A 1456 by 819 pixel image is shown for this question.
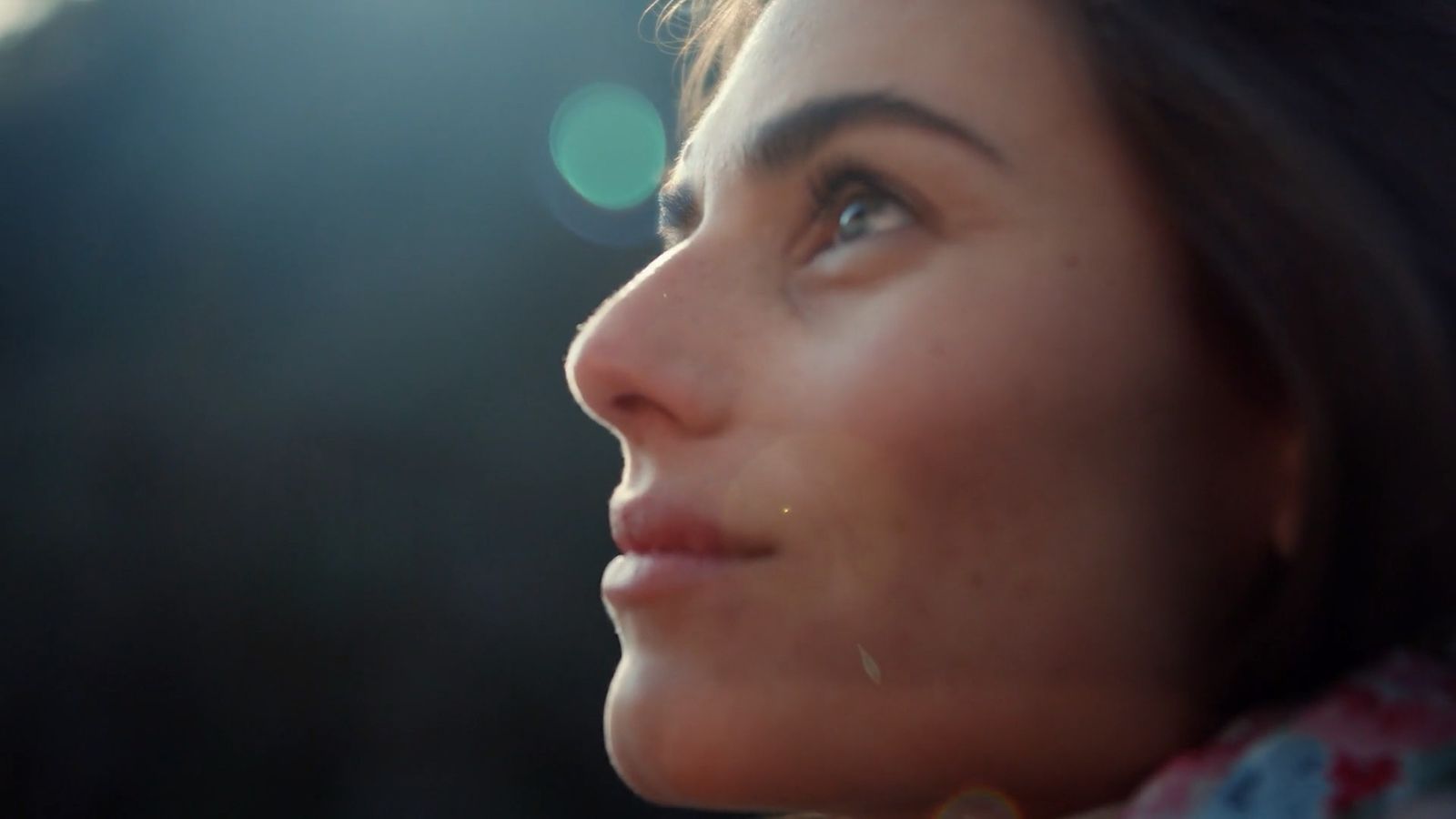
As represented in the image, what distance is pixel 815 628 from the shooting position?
573 mm

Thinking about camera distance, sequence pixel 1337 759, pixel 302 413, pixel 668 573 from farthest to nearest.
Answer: pixel 302 413
pixel 668 573
pixel 1337 759

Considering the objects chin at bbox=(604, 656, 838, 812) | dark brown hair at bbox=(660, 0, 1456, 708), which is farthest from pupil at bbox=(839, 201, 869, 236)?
chin at bbox=(604, 656, 838, 812)

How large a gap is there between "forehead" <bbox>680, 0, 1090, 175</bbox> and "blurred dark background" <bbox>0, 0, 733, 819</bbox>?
780 millimetres

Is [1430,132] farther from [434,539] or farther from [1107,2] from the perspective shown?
[434,539]

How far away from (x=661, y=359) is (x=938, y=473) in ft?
0.53

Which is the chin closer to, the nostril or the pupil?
the nostril

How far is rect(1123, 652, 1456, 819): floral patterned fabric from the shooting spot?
0.47 m

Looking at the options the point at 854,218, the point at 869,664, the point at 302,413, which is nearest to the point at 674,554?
the point at 869,664

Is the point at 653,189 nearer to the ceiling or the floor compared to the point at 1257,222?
nearer to the ceiling

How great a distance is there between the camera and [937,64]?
2.10ft

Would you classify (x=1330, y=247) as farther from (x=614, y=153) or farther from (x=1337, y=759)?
(x=614, y=153)

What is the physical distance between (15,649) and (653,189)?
886 mm

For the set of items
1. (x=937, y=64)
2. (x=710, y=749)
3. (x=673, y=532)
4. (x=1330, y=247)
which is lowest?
(x=710, y=749)

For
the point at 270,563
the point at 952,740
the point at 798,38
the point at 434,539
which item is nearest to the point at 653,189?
the point at 434,539
